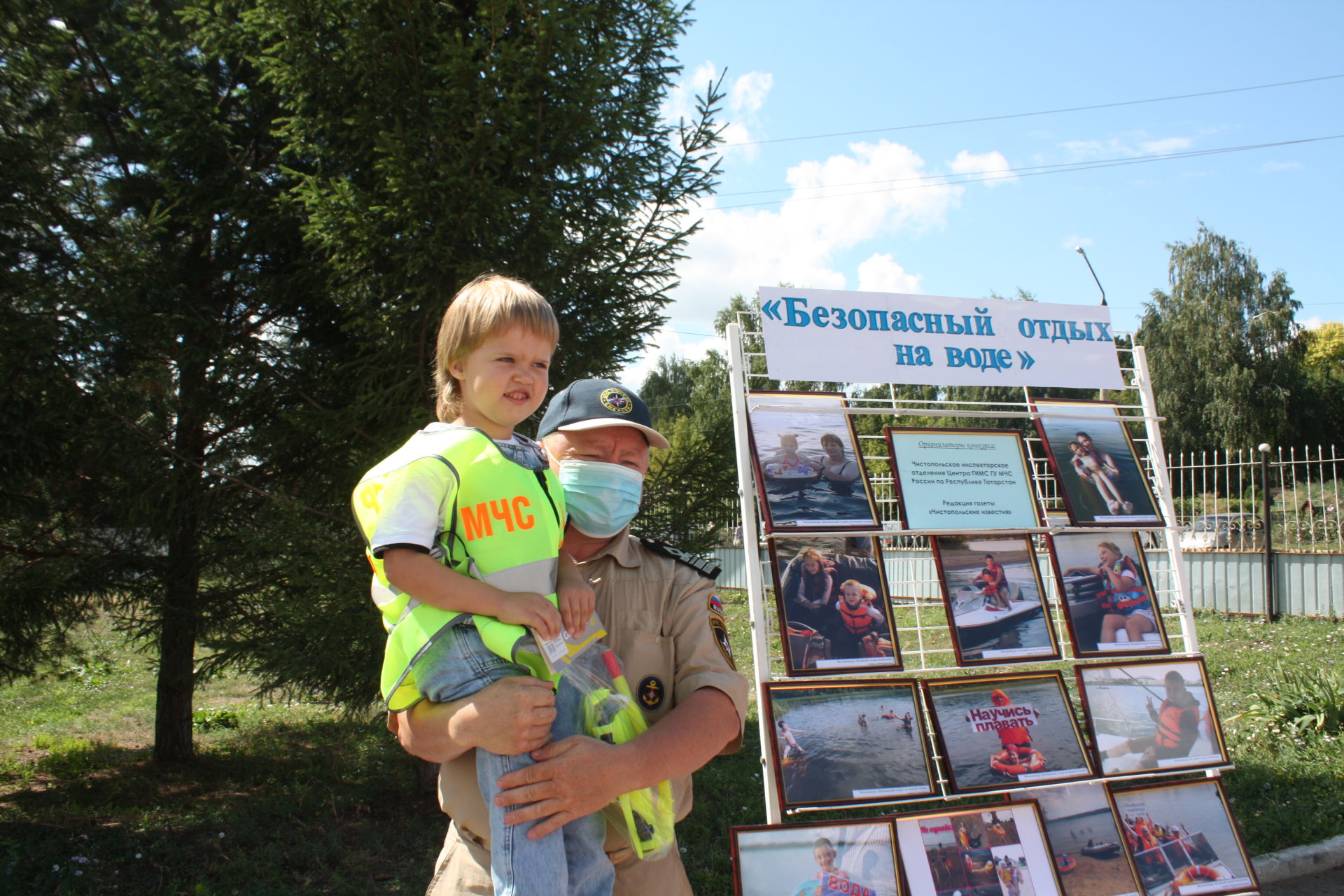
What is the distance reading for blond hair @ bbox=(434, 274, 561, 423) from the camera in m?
1.72

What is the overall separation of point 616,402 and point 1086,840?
2849 millimetres

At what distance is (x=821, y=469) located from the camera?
3.34 metres

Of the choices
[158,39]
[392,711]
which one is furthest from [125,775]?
[392,711]

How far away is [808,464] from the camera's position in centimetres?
333

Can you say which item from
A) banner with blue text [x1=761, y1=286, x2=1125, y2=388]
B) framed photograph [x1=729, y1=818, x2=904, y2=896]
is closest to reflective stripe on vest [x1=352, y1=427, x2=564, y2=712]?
framed photograph [x1=729, y1=818, x2=904, y2=896]

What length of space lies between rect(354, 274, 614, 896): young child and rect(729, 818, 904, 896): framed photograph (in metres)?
1.42

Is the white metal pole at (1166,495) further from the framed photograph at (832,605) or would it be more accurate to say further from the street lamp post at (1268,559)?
the street lamp post at (1268,559)

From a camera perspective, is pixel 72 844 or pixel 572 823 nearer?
pixel 572 823

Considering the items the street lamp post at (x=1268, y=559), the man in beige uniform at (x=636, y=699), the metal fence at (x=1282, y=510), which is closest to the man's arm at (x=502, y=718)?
the man in beige uniform at (x=636, y=699)

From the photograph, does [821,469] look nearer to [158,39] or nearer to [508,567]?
[508,567]

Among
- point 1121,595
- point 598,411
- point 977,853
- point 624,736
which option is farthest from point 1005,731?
point 598,411

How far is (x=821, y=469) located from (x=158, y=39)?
17.1 feet

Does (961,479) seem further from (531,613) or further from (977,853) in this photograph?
(531,613)

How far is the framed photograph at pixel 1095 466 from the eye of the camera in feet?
12.1
